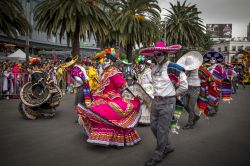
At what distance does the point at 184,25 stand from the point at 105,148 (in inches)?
999

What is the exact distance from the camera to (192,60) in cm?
588

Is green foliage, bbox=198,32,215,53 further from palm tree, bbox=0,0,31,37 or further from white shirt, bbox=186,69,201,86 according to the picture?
white shirt, bbox=186,69,201,86

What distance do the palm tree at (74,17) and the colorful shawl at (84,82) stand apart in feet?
29.7

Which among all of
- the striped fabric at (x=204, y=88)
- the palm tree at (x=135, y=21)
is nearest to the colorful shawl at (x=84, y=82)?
the striped fabric at (x=204, y=88)

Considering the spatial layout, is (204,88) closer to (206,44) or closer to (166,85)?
(166,85)

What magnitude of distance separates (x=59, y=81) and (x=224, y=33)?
79467 mm

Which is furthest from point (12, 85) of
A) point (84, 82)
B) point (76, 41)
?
point (84, 82)

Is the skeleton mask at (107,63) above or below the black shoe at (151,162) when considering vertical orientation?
above

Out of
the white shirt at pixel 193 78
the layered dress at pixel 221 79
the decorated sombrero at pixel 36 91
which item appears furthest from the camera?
the layered dress at pixel 221 79

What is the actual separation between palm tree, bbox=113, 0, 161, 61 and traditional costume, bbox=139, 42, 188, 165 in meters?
16.6

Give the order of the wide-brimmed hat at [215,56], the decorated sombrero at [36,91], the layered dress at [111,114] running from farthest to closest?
the wide-brimmed hat at [215,56] < the decorated sombrero at [36,91] < the layered dress at [111,114]

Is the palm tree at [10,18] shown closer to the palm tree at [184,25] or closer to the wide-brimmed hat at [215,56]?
the wide-brimmed hat at [215,56]

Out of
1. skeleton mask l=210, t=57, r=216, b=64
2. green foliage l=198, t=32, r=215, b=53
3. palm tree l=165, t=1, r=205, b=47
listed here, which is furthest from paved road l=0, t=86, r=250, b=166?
green foliage l=198, t=32, r=215, b=53

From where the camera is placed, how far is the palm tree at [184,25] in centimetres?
2752
